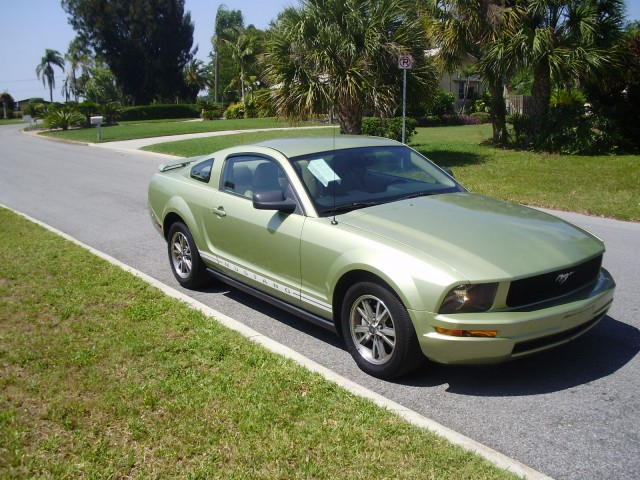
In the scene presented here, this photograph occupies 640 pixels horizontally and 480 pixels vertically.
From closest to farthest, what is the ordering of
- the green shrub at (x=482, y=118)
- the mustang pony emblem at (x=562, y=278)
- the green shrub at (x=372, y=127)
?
the mustang pony emblem at (x=562, y=278) < the green shrub at (x=372, y=127) < the green shrub at (x=482, y=118)

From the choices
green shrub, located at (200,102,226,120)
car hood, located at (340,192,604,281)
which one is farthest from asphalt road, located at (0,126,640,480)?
green shrub, located at (200,102,226,120)

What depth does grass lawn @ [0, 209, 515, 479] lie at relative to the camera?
314cm

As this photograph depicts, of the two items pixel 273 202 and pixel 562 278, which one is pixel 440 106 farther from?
pixel 562 278

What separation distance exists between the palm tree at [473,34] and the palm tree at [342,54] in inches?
85.9

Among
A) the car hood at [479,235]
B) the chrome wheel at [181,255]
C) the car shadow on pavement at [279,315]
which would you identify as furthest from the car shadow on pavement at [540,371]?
the chrome wheel at [181,255]

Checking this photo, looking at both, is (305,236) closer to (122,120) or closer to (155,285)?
(155,285)

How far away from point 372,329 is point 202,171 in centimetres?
284

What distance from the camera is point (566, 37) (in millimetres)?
Result: 16359

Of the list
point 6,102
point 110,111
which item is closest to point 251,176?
point 110,111

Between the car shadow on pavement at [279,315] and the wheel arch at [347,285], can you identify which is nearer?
the wheel arch at [347,285]

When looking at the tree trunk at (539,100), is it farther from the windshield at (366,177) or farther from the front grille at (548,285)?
the front grille at (548,285)

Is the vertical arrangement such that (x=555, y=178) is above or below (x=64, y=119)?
below

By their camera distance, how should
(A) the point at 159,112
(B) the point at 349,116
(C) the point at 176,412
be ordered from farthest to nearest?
(A) the point at 159,112 < (B) the point at 349,116 < (C) the point at 176,412

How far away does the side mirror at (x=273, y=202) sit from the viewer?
4797 mm
